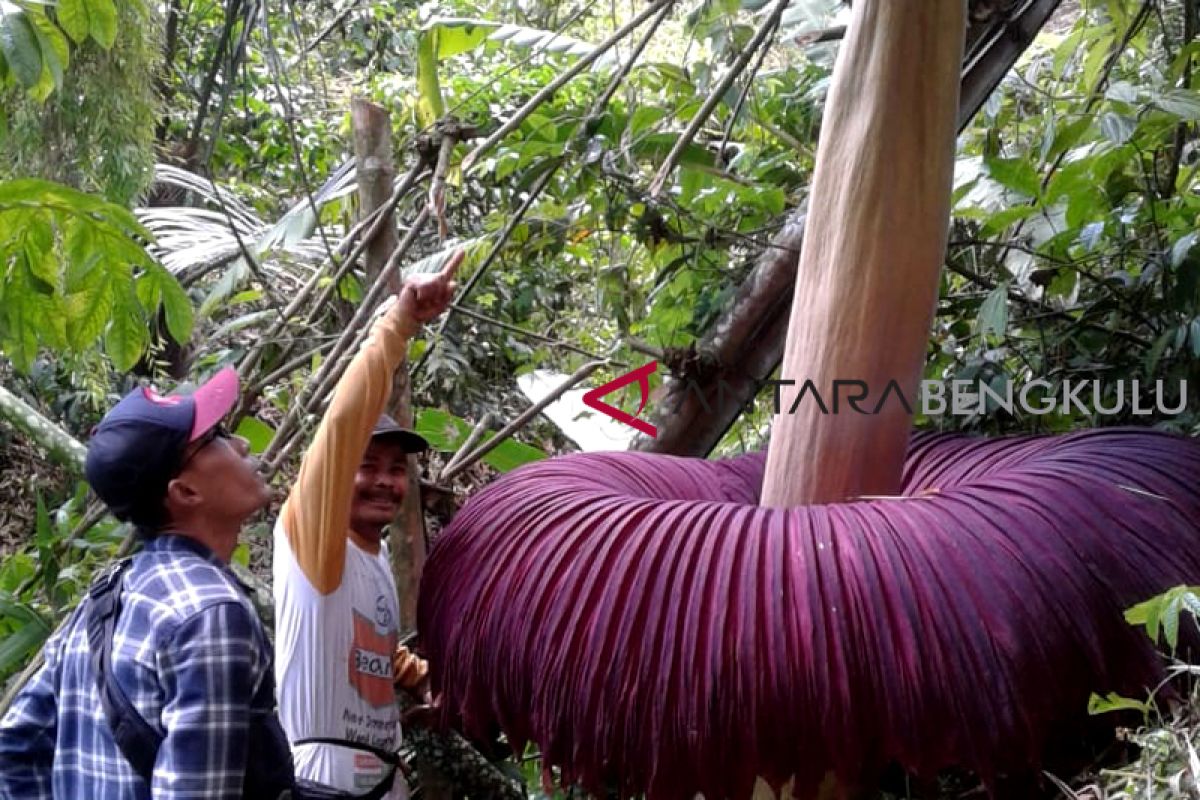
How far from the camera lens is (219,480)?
1.32 m

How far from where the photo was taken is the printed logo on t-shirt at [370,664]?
1.50m

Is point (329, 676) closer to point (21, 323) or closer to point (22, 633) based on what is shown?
point (21, 323)

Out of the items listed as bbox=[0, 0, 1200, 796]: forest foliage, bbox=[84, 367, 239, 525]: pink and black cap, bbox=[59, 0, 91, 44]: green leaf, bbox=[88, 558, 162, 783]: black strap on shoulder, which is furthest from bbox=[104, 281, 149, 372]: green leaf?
bbox=[88, 558, 162, 783]: black strap on shoulder

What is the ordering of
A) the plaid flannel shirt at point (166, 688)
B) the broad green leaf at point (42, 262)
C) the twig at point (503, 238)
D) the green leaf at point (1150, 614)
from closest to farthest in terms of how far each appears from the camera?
the green leaf at point (1150, 614), the plaid flannel shirt at point (166, 688), the twig at point (503, 238), the broad green leaf at point (42, 262)

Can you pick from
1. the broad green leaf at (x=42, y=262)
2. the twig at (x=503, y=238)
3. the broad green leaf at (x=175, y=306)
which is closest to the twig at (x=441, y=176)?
the twig at (x=503, y=238)

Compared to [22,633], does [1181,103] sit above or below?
above

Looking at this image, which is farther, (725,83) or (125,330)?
(125,330)

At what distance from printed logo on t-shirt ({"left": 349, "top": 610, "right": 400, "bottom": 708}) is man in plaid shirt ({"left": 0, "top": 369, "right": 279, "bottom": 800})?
0.76 ft

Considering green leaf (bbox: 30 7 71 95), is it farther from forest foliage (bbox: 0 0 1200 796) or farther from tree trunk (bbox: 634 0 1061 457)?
tree trunk (bbox: 634 0 1061 457)

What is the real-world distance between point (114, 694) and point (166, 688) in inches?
2.5

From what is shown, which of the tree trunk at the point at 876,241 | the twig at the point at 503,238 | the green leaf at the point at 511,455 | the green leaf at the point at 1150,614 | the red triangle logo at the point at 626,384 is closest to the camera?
the green leaf at the point at 1150,614

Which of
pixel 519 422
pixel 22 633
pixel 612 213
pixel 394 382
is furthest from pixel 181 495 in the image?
pixel 22 633

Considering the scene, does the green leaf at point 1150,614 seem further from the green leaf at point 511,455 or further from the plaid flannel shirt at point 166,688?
the green leaf at point 511,455

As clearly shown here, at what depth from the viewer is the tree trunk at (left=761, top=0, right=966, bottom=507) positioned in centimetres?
123
